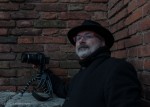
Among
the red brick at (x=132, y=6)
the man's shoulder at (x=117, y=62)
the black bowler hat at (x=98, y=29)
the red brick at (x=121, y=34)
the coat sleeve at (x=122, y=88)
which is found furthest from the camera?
the red brick at (x=121, y=34)

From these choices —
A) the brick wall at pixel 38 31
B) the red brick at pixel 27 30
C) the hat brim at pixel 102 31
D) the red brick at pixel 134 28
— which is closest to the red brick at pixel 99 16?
the brick wall at pixel 38 31

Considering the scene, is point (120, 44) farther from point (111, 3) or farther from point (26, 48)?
point (26, 48)

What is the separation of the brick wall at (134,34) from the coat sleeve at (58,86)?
0.57 meters

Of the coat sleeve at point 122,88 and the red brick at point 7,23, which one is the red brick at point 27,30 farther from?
the coat sleeve at point 122,88

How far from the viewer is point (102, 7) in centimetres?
343

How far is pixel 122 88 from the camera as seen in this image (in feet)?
6.57

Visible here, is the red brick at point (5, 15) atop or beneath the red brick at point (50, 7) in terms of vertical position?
beneath

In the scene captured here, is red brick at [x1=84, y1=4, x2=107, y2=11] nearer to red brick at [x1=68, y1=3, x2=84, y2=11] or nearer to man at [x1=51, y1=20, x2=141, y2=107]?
red brick at [x1=68, y1=3, x2=84, y2=11]

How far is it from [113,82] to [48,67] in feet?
4.47

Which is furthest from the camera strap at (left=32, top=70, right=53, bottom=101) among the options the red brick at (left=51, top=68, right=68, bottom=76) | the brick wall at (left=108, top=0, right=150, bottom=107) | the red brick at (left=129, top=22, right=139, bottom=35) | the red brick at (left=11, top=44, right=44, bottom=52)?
the red brick at (left=129, top=22, right=139, bottom=35)

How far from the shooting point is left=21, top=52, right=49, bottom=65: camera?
3.01 m

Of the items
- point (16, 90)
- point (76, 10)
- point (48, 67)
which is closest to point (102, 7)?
point (76, 10)

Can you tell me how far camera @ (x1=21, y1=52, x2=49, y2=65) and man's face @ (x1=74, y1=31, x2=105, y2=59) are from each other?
456 millimetres

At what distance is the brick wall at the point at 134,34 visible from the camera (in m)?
2.29
